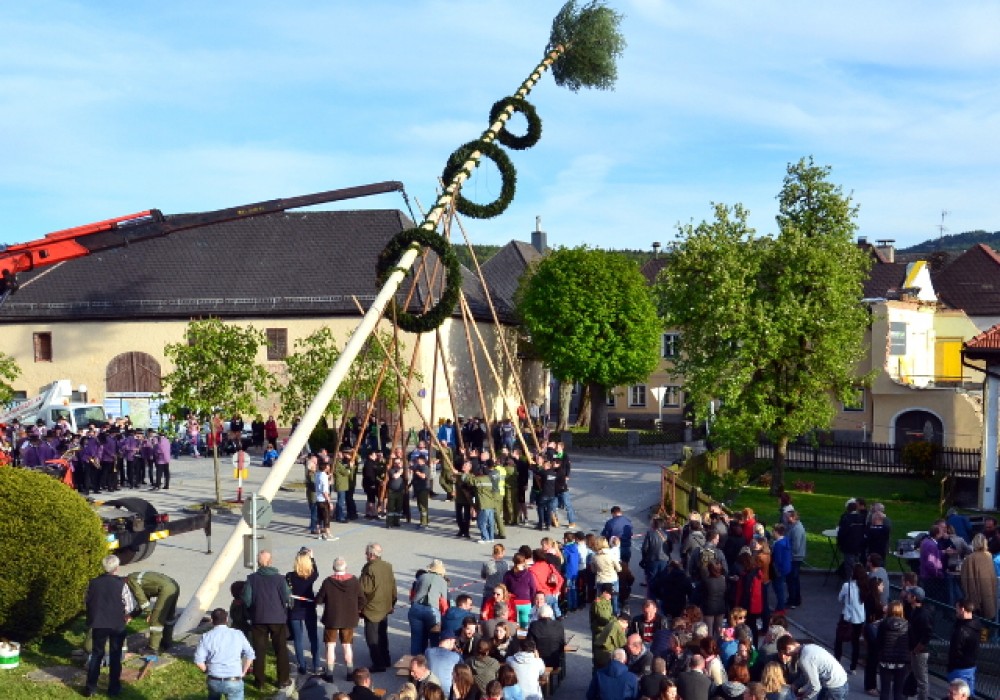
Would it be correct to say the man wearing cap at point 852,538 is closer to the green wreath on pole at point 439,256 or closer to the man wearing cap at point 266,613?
the green wreath on pole at point 439,256

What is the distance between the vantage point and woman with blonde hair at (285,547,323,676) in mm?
14031

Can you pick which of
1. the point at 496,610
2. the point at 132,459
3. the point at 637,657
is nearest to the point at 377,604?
the point at 496,610

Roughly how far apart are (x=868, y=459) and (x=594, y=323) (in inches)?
497

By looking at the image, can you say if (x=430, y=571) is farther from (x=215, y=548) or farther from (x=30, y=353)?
(x=30, y=353)

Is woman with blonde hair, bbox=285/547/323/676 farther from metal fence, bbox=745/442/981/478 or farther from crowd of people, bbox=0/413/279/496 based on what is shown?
metal fence, bbox=745/442/981/478

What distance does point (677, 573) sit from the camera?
604 inches

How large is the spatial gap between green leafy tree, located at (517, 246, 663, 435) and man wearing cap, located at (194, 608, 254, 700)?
33.0 metres

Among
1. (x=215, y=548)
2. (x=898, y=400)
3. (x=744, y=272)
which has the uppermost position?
(x=744, y=272)

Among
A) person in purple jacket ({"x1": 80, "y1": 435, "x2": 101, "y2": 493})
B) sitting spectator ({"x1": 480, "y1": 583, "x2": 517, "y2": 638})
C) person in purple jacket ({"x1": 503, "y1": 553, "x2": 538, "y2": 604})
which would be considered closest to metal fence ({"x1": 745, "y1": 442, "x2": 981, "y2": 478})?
person in purple jacket ({"x1": 80, "y1": 435, "x2": 101, "y2": 493})

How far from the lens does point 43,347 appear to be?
45219 mm

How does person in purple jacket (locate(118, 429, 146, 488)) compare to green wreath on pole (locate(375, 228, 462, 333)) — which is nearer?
green wreath on pole (locate(375, 228, 462, 333))

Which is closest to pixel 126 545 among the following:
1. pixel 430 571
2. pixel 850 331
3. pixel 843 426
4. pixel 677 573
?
pixel 430 571

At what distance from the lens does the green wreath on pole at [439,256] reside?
1856 centimetres

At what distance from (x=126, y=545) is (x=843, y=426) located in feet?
112
